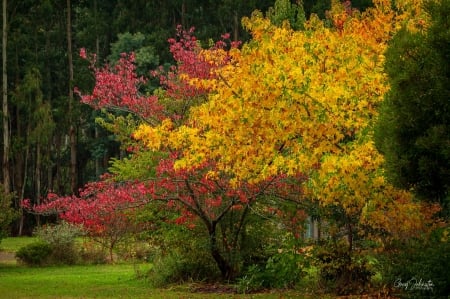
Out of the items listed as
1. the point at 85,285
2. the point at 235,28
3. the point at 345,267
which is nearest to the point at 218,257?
the point at 345,267

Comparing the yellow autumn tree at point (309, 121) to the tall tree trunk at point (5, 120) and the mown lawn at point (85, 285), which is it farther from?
the tall tree trunk at point (5, 120)

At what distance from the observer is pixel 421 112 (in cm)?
1127

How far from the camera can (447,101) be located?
11.0 metres

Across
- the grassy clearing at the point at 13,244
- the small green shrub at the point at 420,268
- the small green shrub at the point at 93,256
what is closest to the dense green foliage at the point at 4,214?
the small green shrub at the point at 93,256

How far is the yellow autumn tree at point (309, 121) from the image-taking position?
517 inches

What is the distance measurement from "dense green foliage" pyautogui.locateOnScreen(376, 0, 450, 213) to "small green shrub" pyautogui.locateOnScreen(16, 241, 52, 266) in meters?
20.3

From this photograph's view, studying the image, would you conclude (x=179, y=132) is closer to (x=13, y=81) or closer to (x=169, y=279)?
(x=169, y=279)

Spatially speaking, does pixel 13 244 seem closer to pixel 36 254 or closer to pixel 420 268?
pixel 36 254

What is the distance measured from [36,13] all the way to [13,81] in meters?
5.39

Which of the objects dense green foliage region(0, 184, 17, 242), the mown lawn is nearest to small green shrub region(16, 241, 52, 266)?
the mown lawn

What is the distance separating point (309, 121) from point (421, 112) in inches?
103

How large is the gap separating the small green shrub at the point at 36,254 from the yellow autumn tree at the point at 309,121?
53.3ft

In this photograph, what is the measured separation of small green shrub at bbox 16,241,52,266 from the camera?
95.2 feet

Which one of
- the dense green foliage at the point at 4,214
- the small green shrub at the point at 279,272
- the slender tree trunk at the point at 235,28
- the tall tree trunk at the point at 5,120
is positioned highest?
the slender tree trunk at the point at 235,28
